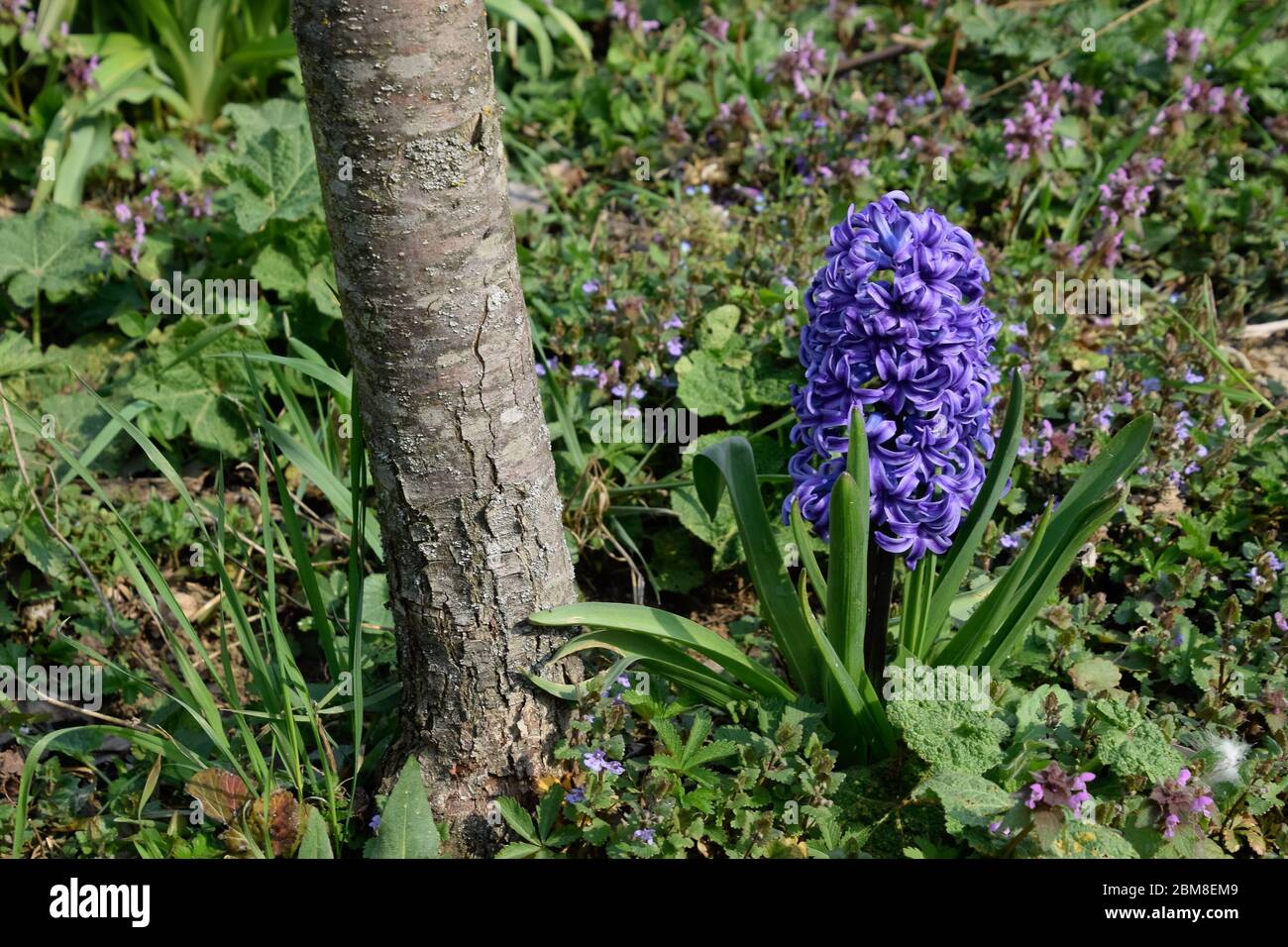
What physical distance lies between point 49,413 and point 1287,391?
3.54m

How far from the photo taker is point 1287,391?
3320mm

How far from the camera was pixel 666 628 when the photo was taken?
87.3 inches

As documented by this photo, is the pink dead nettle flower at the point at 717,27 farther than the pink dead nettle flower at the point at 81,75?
Yes

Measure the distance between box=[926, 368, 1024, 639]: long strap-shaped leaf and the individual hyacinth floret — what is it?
0.17 metres

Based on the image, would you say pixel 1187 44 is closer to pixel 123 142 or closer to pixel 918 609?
pixel 918 609

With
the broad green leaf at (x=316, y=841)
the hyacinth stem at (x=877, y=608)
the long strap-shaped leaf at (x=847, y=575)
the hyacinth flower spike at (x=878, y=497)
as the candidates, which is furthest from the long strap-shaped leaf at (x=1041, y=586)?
the broad green leaf at (x=316, y=841)

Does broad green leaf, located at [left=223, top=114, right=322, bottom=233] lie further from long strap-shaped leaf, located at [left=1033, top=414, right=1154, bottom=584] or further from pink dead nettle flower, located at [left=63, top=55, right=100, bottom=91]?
long strap-shaped leaf, located at [left=1033, top=414, right=1154, bottom=584]

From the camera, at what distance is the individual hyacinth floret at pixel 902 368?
75.2 inches

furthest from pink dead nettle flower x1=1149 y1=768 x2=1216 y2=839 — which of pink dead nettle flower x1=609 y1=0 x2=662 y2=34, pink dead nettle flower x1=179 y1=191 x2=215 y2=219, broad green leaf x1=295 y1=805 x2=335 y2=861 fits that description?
pink dead nettle flower x1=609 y1=0 x2=662 y2=34

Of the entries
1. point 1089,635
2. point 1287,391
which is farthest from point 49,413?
point 1287,391

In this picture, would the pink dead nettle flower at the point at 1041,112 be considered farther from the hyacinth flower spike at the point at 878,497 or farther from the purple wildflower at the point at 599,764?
the purple wildflower at the point at 599,764

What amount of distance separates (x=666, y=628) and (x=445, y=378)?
0.63 metres

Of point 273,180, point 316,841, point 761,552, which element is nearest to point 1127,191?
point 761,552
